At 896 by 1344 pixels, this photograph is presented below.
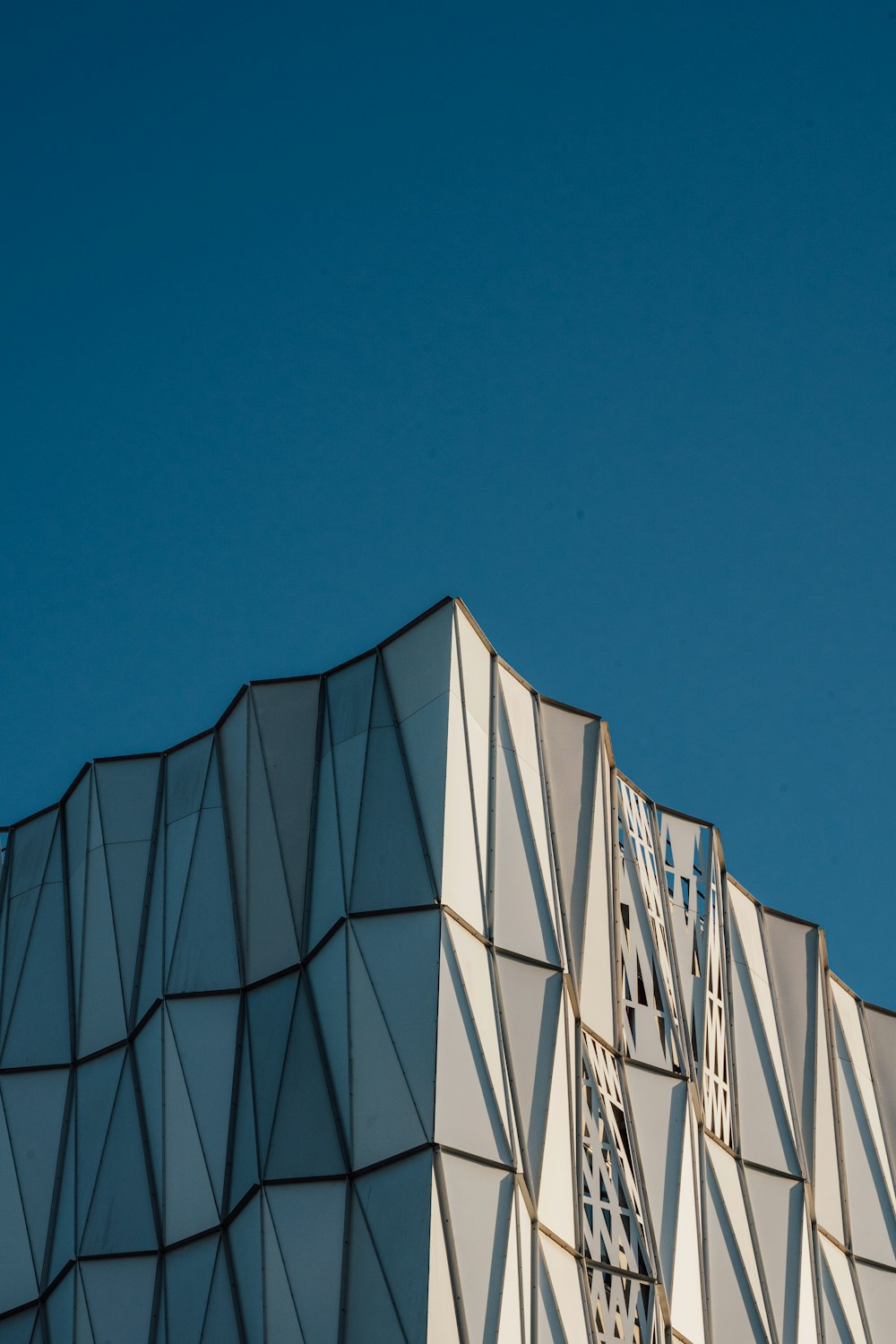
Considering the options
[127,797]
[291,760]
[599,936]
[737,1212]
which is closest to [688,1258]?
[737,1212]

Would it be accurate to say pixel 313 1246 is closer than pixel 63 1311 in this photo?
Yes

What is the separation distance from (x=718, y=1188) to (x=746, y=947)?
17.5 ft

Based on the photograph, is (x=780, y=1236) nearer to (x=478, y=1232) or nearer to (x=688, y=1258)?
(x=688, y=1258)

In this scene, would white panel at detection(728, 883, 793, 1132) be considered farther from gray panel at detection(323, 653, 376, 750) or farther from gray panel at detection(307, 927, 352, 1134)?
gray panel at detection(307, 927, 352, 1134)

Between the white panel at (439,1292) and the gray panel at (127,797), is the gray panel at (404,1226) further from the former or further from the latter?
the gray panel at (127,797)

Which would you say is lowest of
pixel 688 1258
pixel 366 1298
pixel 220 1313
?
pixel 366 1298

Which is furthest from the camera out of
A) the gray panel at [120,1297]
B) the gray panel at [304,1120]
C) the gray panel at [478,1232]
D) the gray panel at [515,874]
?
the gray panel at [120,1297]

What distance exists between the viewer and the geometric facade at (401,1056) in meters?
20.2

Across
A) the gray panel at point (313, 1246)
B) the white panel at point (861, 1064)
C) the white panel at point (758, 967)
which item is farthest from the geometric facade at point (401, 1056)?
the white panel at point (861, 1064)

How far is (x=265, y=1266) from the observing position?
20.4 meters

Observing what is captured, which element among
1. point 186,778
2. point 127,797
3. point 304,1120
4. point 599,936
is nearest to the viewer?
point 304,1120

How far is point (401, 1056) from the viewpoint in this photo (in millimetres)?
20438

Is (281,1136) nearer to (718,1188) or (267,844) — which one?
(267,844)

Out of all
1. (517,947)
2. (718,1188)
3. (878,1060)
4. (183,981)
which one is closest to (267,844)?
(183,981)
